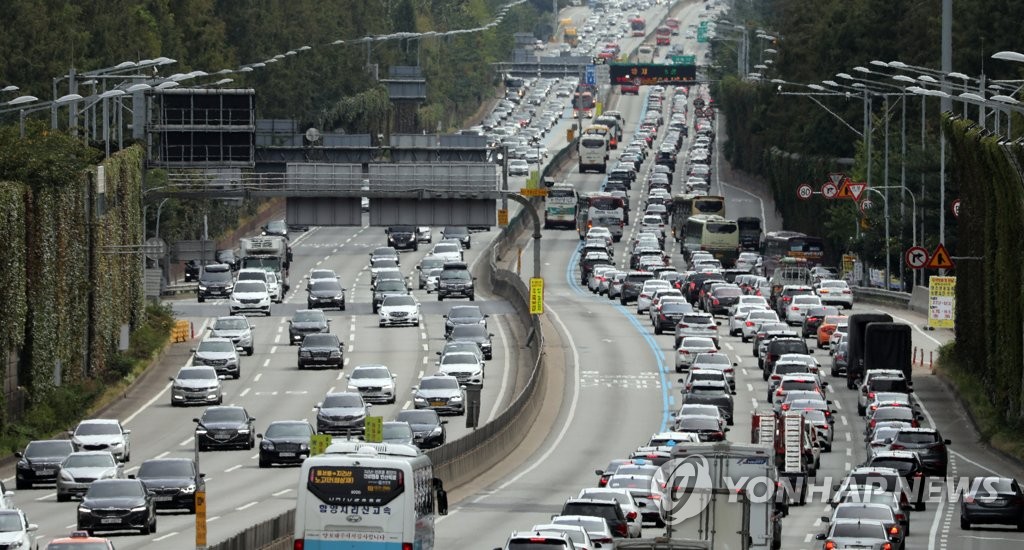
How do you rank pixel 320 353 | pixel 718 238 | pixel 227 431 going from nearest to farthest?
pixel 227 431
pixel 320 353
pixel 718 238

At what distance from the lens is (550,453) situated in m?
69.4

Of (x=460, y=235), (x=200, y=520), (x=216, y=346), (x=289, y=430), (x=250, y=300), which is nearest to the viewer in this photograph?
(x=200, y=520)

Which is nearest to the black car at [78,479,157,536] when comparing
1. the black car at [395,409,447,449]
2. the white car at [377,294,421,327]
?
the black car at [395,409,447,449]

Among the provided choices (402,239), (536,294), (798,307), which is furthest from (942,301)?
(402,239)

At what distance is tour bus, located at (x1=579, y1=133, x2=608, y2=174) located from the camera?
188875mm

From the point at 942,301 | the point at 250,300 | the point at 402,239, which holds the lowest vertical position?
the point at 250,300

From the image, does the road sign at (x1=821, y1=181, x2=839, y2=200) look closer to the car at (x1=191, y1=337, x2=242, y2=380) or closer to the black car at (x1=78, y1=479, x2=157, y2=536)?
the car at (x1=191, y1=337, x2=242, y2=380)

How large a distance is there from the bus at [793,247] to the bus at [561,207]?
72.9ft

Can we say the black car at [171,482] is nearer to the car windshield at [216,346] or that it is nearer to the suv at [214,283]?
the car windshield at [216,346]

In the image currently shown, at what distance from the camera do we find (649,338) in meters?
96.9

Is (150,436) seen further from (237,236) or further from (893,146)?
(237,236)

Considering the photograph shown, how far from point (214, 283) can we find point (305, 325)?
19.9 m

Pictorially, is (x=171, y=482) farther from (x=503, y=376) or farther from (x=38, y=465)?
(x=503, y=376)

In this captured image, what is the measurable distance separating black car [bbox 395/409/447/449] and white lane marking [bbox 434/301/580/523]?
2502 millimetres
